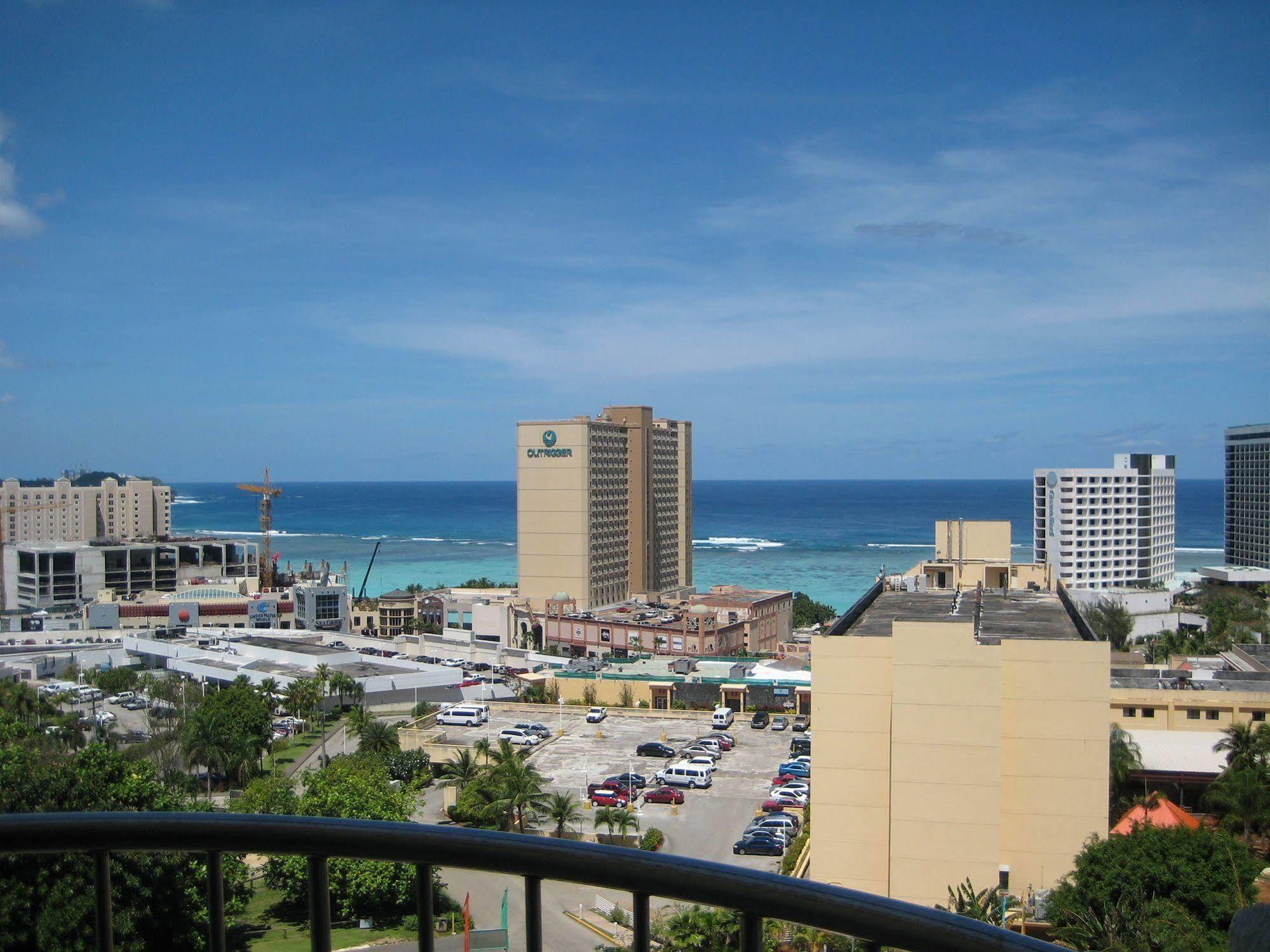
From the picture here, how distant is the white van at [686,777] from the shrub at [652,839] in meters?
2.22

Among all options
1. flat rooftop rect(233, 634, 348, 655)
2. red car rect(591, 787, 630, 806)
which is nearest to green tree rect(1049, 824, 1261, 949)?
red car rect(591, 787, 630, 806)

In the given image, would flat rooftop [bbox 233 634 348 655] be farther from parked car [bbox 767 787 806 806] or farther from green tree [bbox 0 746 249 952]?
green tree [bbox 0 746 249 952]

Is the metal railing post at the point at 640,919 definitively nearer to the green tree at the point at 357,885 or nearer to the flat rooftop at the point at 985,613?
the green tree at the point at 357,885

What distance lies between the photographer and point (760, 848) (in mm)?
12078

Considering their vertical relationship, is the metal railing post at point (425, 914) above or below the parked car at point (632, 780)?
above

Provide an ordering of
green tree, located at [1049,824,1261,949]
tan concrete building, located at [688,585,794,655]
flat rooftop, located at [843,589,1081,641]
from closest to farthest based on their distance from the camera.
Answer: green tree, located at [1049,824,1261,949] < flat rooftop, located at [843,589,1081,641] < tan concrete building, located at [688,585,794,655]

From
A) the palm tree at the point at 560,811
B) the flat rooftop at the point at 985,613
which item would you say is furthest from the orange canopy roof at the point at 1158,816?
the palm tree at the point at 560,811

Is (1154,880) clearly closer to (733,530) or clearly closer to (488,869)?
(488,869)

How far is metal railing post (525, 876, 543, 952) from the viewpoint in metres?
1.05

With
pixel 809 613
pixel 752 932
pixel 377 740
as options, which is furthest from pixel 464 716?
pixel 809 613

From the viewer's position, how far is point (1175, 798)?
13.2 m

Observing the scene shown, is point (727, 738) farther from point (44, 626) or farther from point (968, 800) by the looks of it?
point (44, 626)

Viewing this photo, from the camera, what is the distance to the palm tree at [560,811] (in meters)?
12.1

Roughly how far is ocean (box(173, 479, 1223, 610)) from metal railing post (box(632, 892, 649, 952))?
1628 inches
